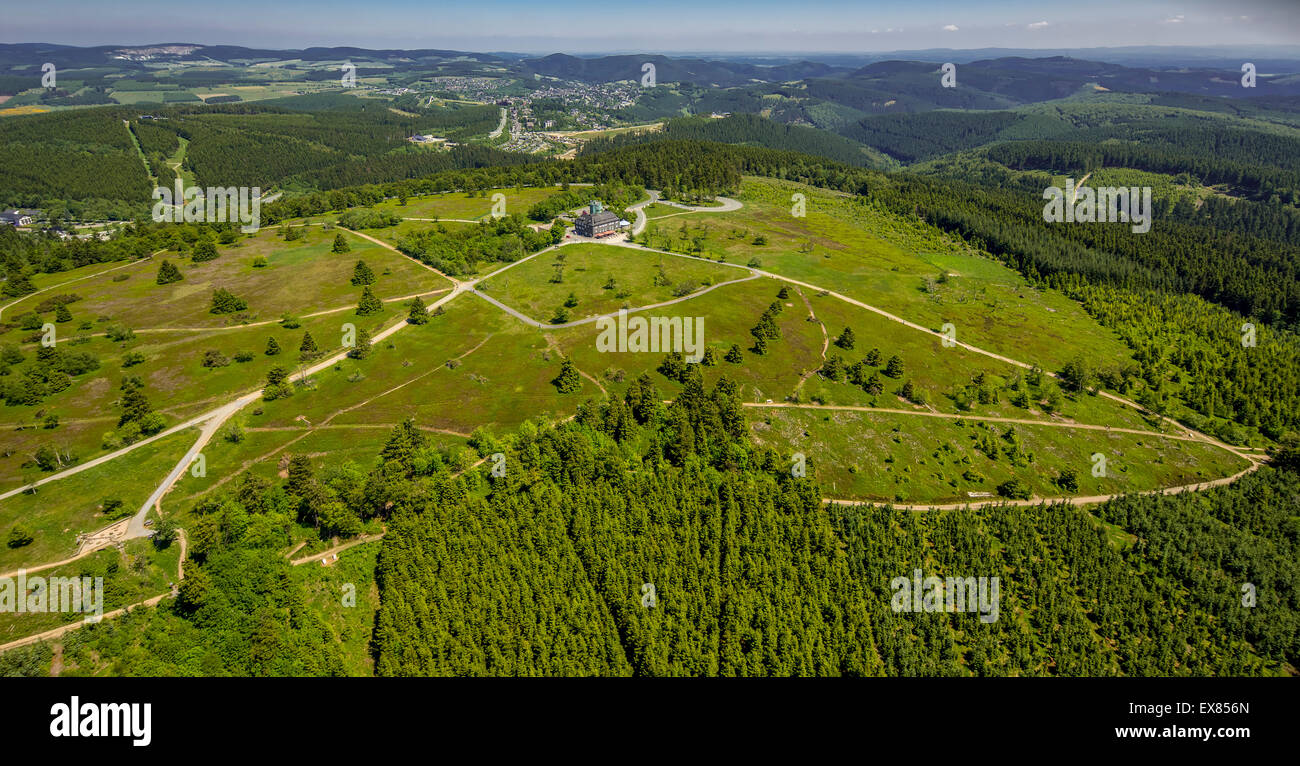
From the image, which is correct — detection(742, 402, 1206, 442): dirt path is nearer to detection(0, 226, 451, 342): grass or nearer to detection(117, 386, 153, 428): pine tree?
detection(0, 226, 451, 342): grass

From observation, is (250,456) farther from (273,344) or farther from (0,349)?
(0,349)

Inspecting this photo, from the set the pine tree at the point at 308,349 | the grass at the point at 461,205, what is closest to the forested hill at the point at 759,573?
the pine tree at the point at 308,349

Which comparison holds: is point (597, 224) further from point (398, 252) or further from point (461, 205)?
point (461, 205)

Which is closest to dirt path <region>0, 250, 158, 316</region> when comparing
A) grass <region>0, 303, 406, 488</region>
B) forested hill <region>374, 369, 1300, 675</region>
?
grass <region>0, 303, 406, 488</region>

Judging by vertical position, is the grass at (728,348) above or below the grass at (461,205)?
below

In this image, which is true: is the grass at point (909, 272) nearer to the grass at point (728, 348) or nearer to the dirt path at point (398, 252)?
the grass at point (728, 348)

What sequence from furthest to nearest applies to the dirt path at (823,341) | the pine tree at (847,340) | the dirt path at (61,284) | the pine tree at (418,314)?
the dirt path at (61,284) < the pine tree at (418,314) < the pine tree at (847,340) < the dirt path at (823,341)
